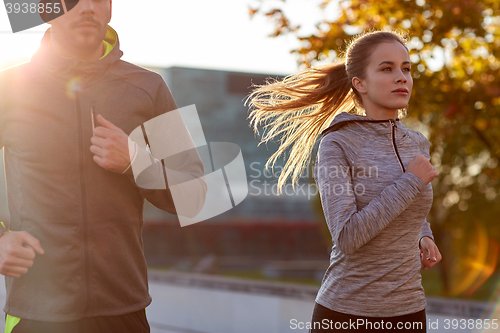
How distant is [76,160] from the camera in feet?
6.35

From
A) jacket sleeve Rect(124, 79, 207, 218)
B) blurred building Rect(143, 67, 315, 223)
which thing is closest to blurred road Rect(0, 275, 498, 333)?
jacket sleeve Rect(124, 79, 207, 218)

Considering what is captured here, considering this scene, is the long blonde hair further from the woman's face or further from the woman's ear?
the woman's face

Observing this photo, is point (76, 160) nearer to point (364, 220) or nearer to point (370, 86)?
point (364, 220)

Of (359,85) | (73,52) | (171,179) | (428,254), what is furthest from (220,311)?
(73,52)

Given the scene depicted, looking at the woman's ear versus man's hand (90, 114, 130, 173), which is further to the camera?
the woman's ear

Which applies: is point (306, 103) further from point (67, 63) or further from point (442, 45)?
point (442, 45)

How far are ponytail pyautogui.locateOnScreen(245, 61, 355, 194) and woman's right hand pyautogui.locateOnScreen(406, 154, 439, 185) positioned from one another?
674mm

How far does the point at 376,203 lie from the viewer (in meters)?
2.28

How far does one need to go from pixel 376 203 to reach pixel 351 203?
106mm

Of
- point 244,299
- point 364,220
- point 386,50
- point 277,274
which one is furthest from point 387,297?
point 277,274

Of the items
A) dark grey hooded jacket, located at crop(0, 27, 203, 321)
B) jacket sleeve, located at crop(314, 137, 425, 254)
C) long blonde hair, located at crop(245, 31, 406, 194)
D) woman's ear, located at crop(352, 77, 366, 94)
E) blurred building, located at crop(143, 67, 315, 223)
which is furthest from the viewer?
blurred building, located at crop(143, 67, 315, 223)

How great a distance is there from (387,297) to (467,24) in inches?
208

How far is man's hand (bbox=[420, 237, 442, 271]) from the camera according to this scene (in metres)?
2.62

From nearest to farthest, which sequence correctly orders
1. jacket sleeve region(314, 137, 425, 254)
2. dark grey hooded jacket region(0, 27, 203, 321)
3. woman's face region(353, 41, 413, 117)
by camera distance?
1. dark grey hooded jacket region(0, 27, 203, 321)
2. jacket sleeve region(314, 137, 425, 254)
3. woman's face region(353, 41, 413, 117)
